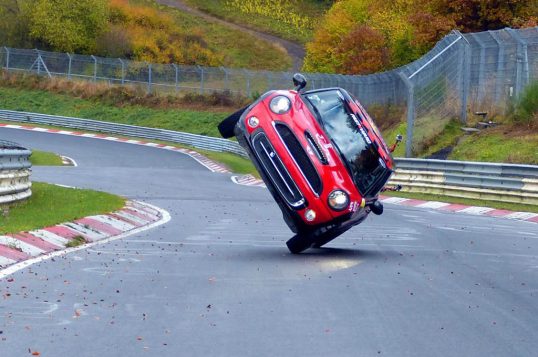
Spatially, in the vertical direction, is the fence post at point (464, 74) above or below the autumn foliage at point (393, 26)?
above

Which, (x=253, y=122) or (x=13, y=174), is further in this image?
(x=13, y=174)

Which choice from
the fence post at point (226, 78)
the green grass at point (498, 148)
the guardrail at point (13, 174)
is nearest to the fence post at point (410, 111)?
the green grass at point (498, 148)

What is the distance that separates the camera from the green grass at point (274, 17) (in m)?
82.3

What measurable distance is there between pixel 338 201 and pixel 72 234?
3.92 metres

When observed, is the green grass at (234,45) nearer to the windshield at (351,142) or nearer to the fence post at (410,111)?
the fence post at (410,111)

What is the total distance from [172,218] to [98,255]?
6000mm

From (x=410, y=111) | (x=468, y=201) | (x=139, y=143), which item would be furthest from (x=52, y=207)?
(x=139, y=143)

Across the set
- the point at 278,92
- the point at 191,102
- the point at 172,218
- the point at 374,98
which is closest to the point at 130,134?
the point at 191,102

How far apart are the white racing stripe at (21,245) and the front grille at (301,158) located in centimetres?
342

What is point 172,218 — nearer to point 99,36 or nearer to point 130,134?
point 130,134

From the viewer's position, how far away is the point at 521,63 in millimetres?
29297

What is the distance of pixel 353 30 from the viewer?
54438 mm

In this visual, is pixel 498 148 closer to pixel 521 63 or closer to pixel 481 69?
pixel 521 63

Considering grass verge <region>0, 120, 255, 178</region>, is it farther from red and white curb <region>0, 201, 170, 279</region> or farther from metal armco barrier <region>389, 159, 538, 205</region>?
red and white curb <region>0, 201, 170, 279</region>
